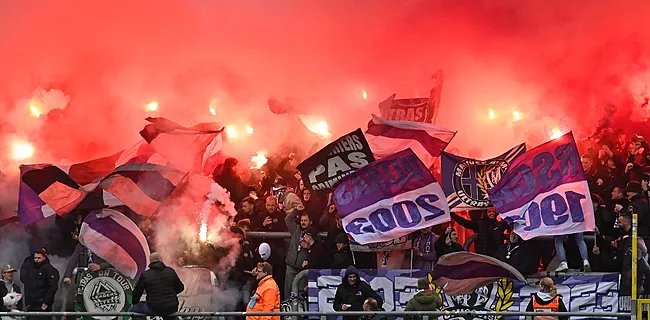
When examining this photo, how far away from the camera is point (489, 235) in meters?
11.4

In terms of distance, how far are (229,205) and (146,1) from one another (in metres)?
4.20

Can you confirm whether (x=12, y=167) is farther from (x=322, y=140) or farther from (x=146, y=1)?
(x=322, y=140)

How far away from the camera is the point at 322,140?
14.1 m

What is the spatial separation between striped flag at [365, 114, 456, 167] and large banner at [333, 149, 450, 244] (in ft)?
2.99

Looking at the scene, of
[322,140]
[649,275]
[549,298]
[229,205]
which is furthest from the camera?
[322,140]

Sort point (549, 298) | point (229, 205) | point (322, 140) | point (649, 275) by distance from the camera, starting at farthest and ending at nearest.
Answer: point (322, 140) → point (229, 205) → point (649, 275) → point (549, 298)

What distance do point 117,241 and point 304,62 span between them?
4.12 metres

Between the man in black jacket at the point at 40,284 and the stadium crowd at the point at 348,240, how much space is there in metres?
0.01

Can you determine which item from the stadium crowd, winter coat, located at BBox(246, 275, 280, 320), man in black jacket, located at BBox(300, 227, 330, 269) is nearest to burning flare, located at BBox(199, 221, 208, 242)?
the stadium crowd

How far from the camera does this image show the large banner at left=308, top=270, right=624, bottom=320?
10.5m

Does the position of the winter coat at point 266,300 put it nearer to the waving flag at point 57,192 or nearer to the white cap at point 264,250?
the white cap at point 264,250

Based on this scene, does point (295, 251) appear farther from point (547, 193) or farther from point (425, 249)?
point (547, 193)

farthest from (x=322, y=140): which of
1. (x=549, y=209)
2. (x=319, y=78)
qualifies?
→ (x=549, y=209)

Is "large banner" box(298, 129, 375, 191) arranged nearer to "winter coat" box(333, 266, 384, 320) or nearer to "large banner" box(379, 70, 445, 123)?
"large banner" box(379, 70, 445, 123)
